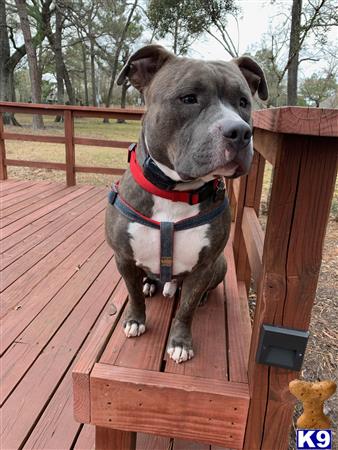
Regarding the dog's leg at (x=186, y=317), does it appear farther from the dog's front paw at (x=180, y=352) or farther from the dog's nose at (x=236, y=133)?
the dog's nose at (x=236, y=133)

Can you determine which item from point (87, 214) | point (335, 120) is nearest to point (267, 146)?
point (335, 120)

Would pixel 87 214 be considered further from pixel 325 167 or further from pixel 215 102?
pixel 325 167

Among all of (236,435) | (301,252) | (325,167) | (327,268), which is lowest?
(327,268)

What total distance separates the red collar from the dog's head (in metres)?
0.07

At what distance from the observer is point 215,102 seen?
1276mm

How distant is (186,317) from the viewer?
1.61m

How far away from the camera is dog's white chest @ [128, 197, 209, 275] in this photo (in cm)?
142

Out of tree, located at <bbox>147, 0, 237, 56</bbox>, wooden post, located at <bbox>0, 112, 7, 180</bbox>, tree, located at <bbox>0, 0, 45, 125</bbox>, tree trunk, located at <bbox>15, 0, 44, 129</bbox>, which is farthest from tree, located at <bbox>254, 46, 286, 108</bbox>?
tree, located at <bbox>0, 0, 45, 125</bbox>

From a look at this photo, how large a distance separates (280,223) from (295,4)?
4.27 meters

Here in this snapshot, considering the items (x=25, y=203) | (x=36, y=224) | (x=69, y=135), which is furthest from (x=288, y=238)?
(x=69, y=135)

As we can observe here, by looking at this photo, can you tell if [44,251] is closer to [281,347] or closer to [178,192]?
[178,192]

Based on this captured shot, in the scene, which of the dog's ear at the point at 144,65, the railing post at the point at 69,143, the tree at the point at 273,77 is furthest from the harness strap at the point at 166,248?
the railing post at the point at 69,143

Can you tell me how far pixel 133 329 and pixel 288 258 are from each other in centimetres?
78

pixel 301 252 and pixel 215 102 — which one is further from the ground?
pixel 215 102
